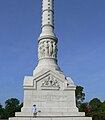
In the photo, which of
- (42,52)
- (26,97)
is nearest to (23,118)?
(26,97)

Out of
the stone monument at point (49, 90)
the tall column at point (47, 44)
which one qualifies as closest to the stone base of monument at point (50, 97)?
the stone monument at point (49, 90)

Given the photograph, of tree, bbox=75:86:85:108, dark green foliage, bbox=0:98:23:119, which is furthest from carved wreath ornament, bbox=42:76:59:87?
dark green foliage, bbox=0:98:23:119

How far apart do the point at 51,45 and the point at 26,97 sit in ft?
18.5

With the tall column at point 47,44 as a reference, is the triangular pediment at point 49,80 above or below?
below

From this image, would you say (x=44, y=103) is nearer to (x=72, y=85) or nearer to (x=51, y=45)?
(x=72, y=85)

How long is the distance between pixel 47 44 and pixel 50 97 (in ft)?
16.9

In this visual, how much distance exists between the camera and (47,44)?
20.2 m

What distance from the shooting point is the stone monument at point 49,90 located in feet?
56.0

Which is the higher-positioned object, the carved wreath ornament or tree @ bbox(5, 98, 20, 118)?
tree @ bbox(5, 98, 20, 118)

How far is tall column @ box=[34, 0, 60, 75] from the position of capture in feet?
65.1

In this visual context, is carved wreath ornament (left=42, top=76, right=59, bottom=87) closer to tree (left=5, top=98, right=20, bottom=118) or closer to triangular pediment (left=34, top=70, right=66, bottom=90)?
triangular pediment (left=34, top=70, right=66, bottom=90)

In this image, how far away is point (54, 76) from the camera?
18.9 m

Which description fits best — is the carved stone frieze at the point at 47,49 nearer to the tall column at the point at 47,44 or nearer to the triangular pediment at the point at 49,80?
Result: the tall column at the point at 47,44

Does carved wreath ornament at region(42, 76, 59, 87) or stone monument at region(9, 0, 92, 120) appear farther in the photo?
carved wreath ornament at region(42, 76, 59, 87)
